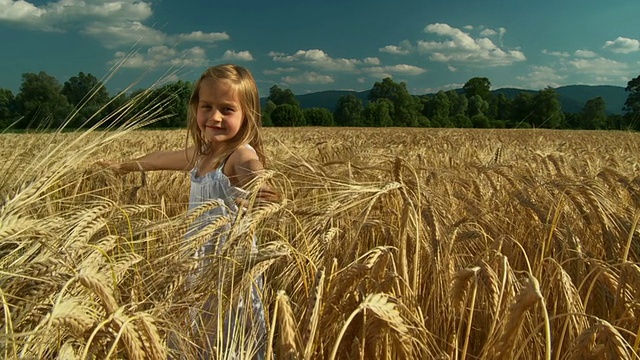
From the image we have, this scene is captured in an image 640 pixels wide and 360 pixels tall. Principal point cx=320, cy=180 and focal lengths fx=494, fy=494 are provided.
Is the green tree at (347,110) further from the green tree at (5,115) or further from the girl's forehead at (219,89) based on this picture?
the girl's forehead at (219,89)

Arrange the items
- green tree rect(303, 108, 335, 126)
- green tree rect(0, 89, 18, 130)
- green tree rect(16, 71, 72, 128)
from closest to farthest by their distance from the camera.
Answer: green tree rect(0, 89, 18, 130)
green tree rect(16, 71, 72, 128)
green tree rect(303, 108, 335, 126)

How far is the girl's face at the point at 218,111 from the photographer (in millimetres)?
2305

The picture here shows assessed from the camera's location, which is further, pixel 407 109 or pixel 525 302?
pixel 407 109

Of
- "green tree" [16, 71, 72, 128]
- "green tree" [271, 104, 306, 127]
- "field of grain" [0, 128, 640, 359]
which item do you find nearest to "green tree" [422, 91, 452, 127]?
"green tree" [271, 104, 306, 127]

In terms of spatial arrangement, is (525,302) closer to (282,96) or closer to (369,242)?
(369,242)

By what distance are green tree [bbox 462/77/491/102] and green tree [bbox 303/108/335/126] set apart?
42.4m

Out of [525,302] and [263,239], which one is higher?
[525,302]

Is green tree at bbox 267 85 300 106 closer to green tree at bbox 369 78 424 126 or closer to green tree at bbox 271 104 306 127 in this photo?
green tree at bbox 369 78 424 126

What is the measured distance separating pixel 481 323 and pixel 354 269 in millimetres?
815

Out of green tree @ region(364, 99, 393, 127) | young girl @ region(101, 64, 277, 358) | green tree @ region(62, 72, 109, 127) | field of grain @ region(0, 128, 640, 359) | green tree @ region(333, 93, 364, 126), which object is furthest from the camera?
green tree @ region(333, 93, 364, 126)

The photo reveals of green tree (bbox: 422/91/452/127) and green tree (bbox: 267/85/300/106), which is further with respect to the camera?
green tree (bbox: 267/85/300/106)

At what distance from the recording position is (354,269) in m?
1.21

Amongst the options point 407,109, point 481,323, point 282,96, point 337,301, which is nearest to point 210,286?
point 337,301

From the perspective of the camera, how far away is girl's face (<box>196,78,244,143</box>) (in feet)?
7.56
